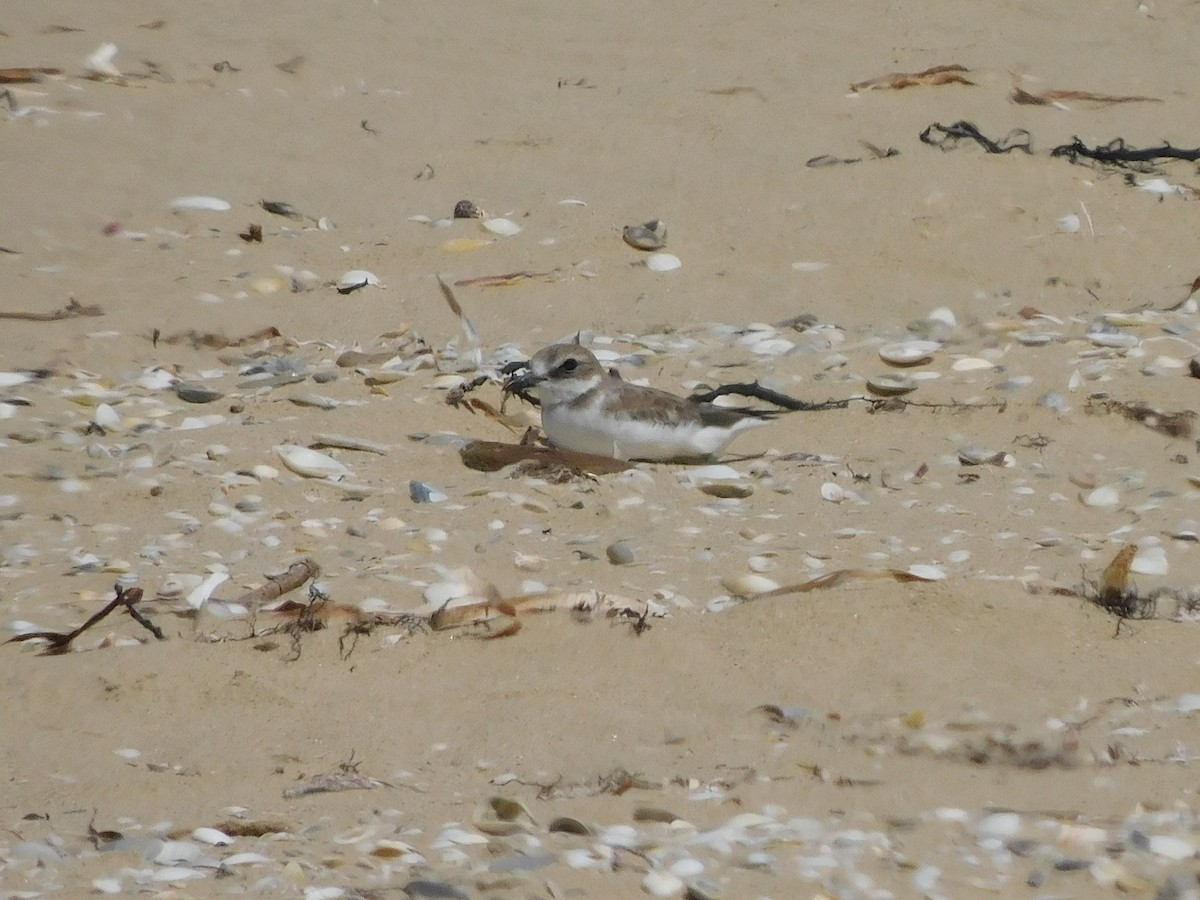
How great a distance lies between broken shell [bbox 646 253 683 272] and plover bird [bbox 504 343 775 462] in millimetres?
1555

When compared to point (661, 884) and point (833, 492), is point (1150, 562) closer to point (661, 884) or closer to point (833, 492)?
point (833, 492)

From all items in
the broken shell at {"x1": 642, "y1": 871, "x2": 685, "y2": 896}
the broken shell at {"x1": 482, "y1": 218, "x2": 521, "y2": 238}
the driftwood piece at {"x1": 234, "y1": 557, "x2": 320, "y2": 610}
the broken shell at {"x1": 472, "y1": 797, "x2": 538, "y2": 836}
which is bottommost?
the broken shell at {"x1": 482, "y1": 218, "x2": 521, "y2": 238}

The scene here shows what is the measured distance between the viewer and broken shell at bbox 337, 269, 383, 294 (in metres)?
7.01

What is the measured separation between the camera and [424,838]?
3107 mm

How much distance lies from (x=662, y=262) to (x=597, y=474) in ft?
6.41

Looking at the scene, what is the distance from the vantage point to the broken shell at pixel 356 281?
7012 millimetres

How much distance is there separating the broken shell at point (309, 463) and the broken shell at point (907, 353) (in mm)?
2242

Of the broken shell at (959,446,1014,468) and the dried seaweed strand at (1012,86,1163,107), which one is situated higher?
the dried seaweed strand at (1012,86,1163,107)

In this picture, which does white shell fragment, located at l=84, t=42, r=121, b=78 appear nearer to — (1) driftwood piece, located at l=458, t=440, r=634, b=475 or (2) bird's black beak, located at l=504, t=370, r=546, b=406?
(2) bird's black beak, located at l=504, t=370, r=546, b=406

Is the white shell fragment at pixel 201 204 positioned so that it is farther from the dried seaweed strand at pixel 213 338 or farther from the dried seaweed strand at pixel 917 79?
the dried seaweed strand at pixel 917 79

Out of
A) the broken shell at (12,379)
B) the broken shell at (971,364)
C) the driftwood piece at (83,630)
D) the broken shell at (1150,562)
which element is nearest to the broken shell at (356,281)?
the broken shell at (12,379)

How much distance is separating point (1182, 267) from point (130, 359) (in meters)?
4.35

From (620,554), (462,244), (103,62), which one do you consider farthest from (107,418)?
(103,62)

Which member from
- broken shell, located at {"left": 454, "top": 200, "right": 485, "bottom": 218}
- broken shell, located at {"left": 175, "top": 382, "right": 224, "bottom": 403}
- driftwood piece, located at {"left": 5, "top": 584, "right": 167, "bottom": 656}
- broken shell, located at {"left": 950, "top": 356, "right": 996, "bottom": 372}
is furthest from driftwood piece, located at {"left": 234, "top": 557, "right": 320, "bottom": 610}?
broken shell, located at {"left": 454, "top": 200, "right": 485, "bottom": 218}
